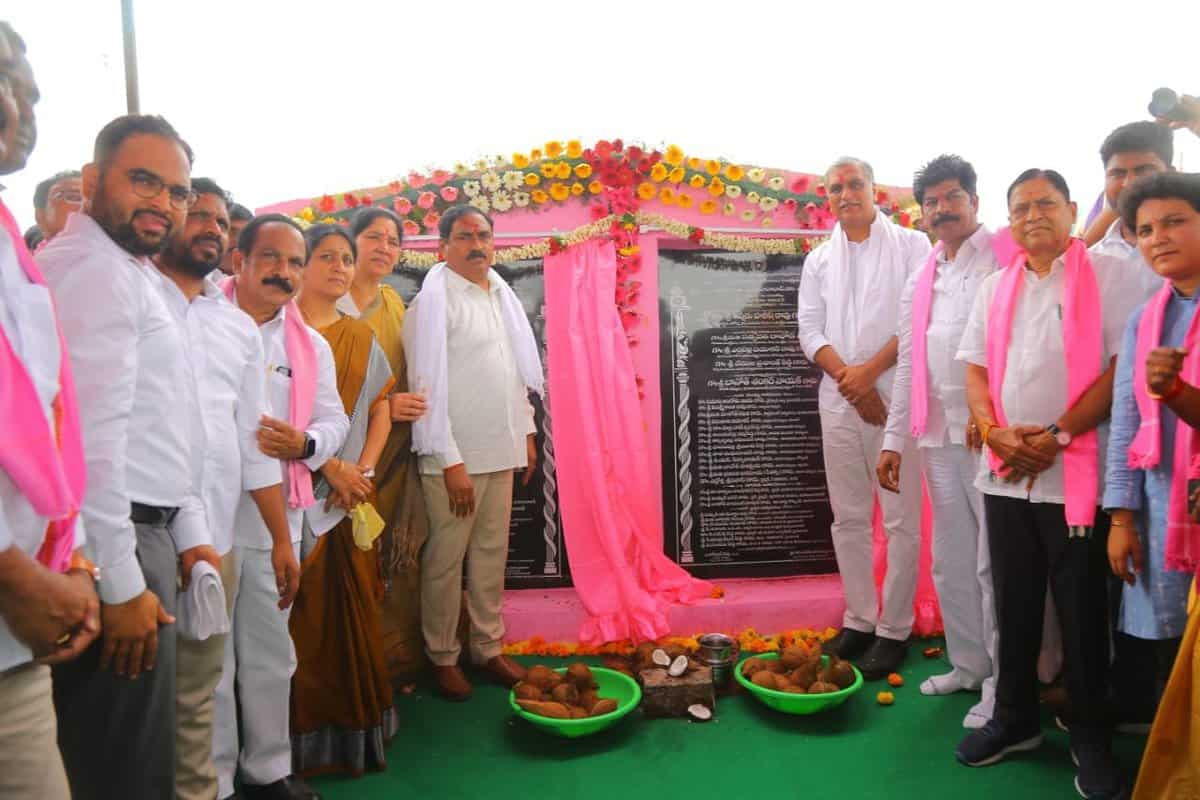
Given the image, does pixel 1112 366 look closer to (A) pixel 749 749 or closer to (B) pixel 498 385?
(A) pixel 749 749

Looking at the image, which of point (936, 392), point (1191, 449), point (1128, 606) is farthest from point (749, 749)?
point (1191, 449)

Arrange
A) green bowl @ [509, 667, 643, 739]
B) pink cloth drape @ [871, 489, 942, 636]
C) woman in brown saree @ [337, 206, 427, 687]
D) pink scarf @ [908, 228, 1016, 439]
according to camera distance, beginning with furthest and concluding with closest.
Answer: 1. pink cloth drape @ [871, 489, 942, 636]
2. woman in brown saree @ [337, 206, 427, 687]
3. pink scarf @ [908, 228, 1016, 439]
4. green bowl @ [509, 667, 643, 739]

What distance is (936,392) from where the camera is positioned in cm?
288

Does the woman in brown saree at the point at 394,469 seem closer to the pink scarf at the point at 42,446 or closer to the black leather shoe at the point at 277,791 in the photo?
the black leather shoe at the point at 277,791

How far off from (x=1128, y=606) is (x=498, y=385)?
2.22 meters

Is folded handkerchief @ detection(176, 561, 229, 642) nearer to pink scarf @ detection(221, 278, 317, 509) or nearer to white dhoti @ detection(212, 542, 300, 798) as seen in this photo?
white dhoti @ detection(212, 542, 300, 798)

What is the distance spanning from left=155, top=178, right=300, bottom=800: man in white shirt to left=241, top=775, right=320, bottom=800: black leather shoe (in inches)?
13.8

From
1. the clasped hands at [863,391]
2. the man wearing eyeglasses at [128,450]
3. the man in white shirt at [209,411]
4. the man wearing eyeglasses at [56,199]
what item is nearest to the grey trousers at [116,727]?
the man wearing eyeglasses at [128,450]

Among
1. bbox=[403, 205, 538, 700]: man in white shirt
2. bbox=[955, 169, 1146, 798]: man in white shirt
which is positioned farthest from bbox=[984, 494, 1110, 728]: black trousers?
bbox=[403, 205, 538, 700]: man in white shirt

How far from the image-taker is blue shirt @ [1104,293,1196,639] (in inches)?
78.4

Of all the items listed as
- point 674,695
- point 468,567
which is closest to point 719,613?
point 674,695

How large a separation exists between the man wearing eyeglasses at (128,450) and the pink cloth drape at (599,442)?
214 cm

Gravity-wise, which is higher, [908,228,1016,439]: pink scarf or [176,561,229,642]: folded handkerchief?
[908,228,1016,439]: pink scarf

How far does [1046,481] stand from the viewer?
233cm
